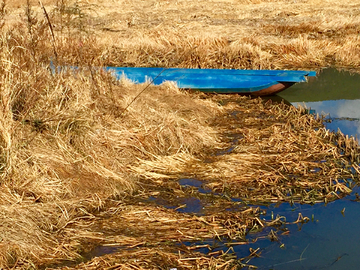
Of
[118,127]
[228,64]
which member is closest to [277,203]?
[118,127]

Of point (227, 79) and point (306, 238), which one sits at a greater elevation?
point (306, 238)

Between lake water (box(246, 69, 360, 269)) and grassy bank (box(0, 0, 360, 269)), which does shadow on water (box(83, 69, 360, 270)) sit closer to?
lake water (box(246, 69, 360, 269))

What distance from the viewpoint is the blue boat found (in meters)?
9.40

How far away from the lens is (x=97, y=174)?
4.80 m

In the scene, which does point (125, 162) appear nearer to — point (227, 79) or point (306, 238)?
point (306, 238)

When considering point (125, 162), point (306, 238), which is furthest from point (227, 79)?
point (306, 238)

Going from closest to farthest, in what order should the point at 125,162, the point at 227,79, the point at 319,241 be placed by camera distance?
the point at 319,241 < the point at 125,162 < the point at 227,79

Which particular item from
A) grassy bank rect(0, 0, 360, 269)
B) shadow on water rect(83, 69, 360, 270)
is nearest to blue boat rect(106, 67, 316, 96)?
grassy bank rect(0, 0, 360, 269)

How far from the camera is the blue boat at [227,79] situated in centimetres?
940

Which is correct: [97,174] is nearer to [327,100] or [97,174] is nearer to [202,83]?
[202,83]

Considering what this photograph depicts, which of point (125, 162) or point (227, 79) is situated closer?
point (125, 162)

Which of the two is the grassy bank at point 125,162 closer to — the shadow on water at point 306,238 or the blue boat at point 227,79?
the shadow on water at point 306,238

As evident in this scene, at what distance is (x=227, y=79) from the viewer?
9930 millimetres

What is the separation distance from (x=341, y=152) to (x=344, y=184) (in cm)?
108
